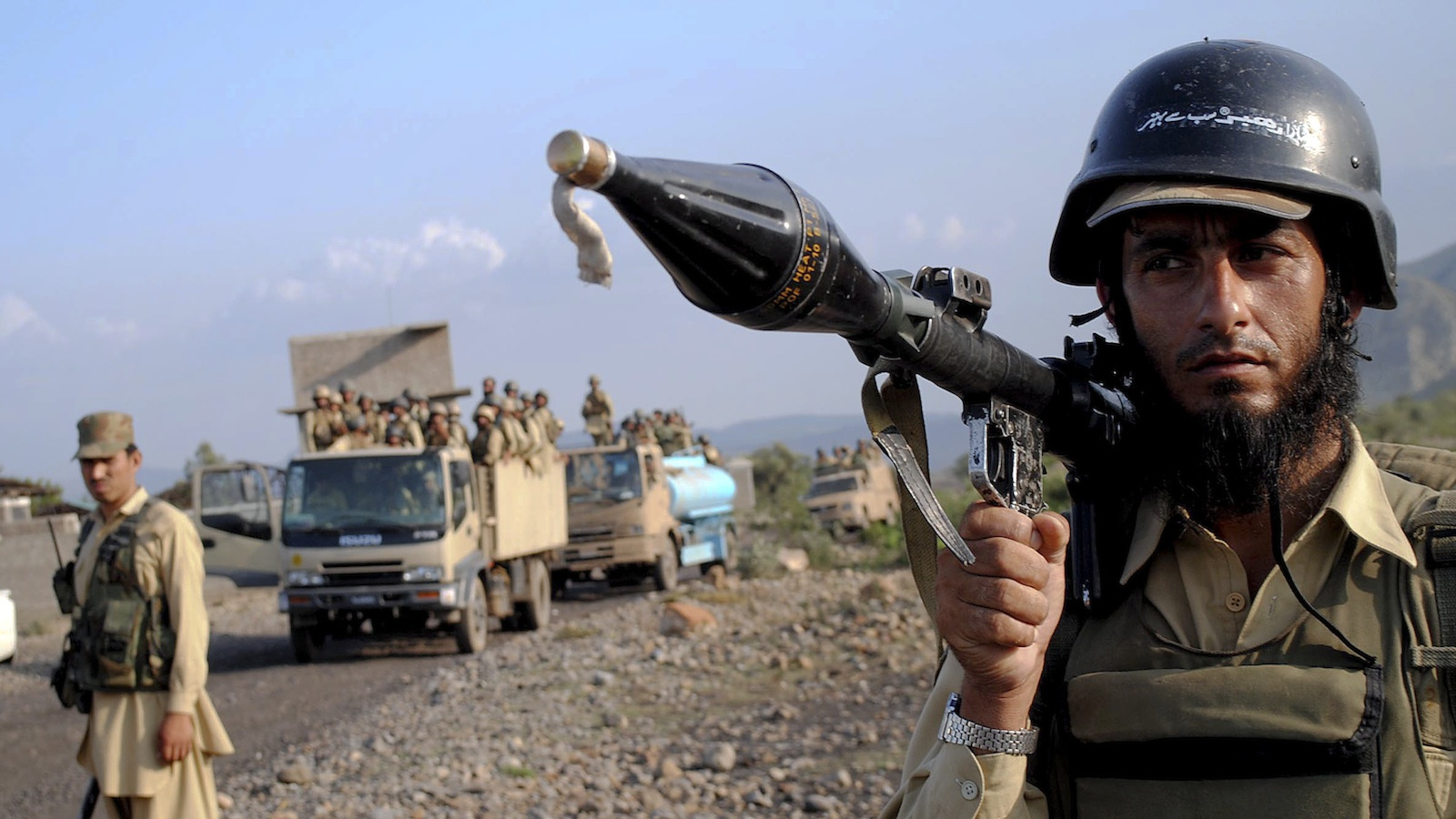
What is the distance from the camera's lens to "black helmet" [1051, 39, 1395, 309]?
200cm

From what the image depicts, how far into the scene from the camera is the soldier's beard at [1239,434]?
77.5 inches

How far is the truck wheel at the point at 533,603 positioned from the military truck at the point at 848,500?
45.4 ft

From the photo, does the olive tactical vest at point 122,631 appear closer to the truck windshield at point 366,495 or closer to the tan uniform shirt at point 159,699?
the tan uniform shirt at point 159,699

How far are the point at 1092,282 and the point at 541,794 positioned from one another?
17.9 feet

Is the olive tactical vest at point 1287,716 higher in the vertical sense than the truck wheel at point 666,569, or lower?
higher

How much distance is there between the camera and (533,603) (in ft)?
48.8

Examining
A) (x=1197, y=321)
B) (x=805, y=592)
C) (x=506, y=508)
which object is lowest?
(x=805, y=592)

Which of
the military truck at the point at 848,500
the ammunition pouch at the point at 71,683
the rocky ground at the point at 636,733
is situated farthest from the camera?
the military truck at the point at 848,500

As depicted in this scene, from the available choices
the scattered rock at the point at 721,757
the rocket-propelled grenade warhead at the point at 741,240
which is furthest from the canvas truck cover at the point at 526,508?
the rocket-propelled grenade warhead at the point at 741,240

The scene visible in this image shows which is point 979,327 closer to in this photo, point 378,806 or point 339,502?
point 378,806

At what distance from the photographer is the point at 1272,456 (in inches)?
78.1

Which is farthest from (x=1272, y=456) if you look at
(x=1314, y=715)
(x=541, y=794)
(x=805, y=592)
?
(x=805, y=592)

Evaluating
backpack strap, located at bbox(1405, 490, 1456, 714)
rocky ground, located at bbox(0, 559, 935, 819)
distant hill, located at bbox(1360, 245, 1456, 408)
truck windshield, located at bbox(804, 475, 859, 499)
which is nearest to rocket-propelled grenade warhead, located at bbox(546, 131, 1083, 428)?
backpack strap, located at bbox(1405, 490, 1456, 714)

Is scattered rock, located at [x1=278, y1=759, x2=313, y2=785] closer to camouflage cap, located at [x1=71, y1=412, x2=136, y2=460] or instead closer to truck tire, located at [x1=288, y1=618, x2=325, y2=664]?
camouflage cap, located at [x1=71, y1=412, x2=136, y2=460]
